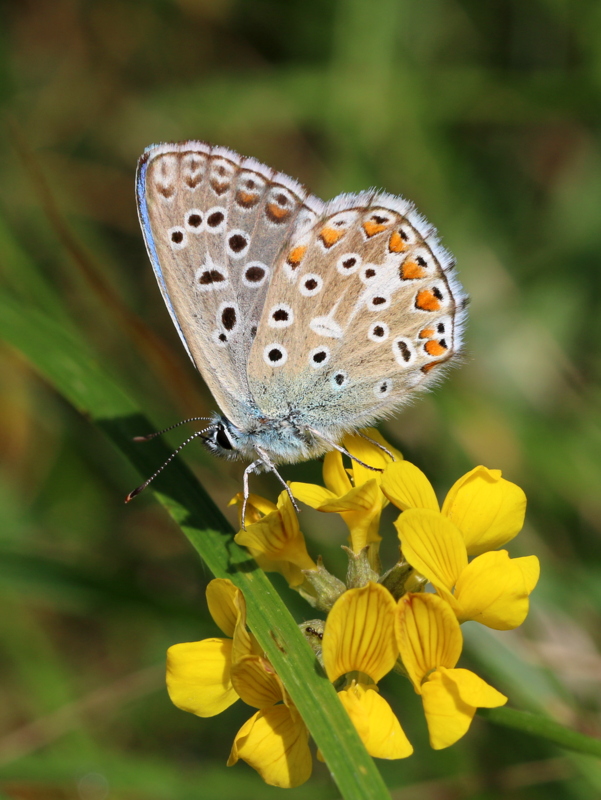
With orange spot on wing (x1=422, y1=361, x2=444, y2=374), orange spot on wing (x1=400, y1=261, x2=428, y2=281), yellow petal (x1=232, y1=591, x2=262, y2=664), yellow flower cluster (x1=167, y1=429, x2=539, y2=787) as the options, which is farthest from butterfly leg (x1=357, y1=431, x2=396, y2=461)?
yellow petal (x1=232, y1=591, x2=262, y2=664)

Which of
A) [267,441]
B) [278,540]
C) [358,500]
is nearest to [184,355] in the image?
[267,441]

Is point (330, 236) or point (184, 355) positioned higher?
point (330, 236)

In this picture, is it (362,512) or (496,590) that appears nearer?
(496,590)

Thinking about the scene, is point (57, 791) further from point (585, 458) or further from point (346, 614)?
point (585, 458)

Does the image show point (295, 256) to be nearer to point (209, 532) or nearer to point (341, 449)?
point (341, 449)

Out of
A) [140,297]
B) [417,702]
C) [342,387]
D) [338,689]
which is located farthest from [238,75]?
[338,689]

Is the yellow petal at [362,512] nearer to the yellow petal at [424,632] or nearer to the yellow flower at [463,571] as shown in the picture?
the yellow flower at [463,571]

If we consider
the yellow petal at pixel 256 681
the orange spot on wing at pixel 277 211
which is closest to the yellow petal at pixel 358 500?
the yellow petal at pixel 256 681
